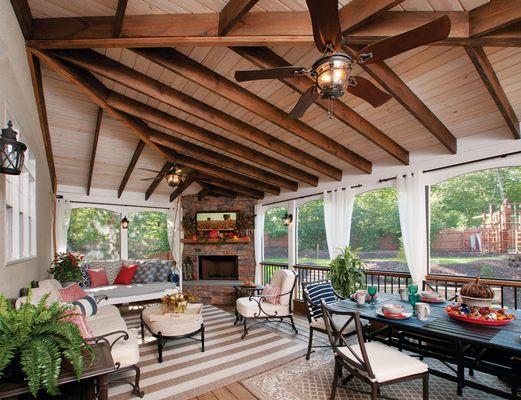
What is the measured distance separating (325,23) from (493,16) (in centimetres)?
131

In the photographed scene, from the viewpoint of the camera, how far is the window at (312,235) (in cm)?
659

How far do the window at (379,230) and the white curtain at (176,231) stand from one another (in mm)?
4923

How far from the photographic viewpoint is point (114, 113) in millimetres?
4500

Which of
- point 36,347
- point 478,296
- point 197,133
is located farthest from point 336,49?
point 197,133

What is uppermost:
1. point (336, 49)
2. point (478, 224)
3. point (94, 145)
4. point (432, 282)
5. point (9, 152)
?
point (94, 145)

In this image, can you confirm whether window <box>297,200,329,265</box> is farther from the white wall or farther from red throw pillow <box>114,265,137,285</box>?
the white wall

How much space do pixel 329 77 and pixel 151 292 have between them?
19.2 ft

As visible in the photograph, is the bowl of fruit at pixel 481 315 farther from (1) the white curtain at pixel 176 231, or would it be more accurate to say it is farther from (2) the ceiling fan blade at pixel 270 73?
(1) the white curtain at pixel 176 231

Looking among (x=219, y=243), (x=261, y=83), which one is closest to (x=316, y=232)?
(x=219, y=243)

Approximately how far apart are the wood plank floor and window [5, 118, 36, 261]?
228 centimetres

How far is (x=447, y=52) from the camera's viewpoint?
2.66 metres

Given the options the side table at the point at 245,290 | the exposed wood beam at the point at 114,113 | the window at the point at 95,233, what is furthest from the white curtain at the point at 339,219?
the window at the point at 95,233

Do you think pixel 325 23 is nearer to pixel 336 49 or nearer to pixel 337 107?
pixel 336 49

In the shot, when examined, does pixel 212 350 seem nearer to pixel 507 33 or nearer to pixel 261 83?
pixel 261 83
